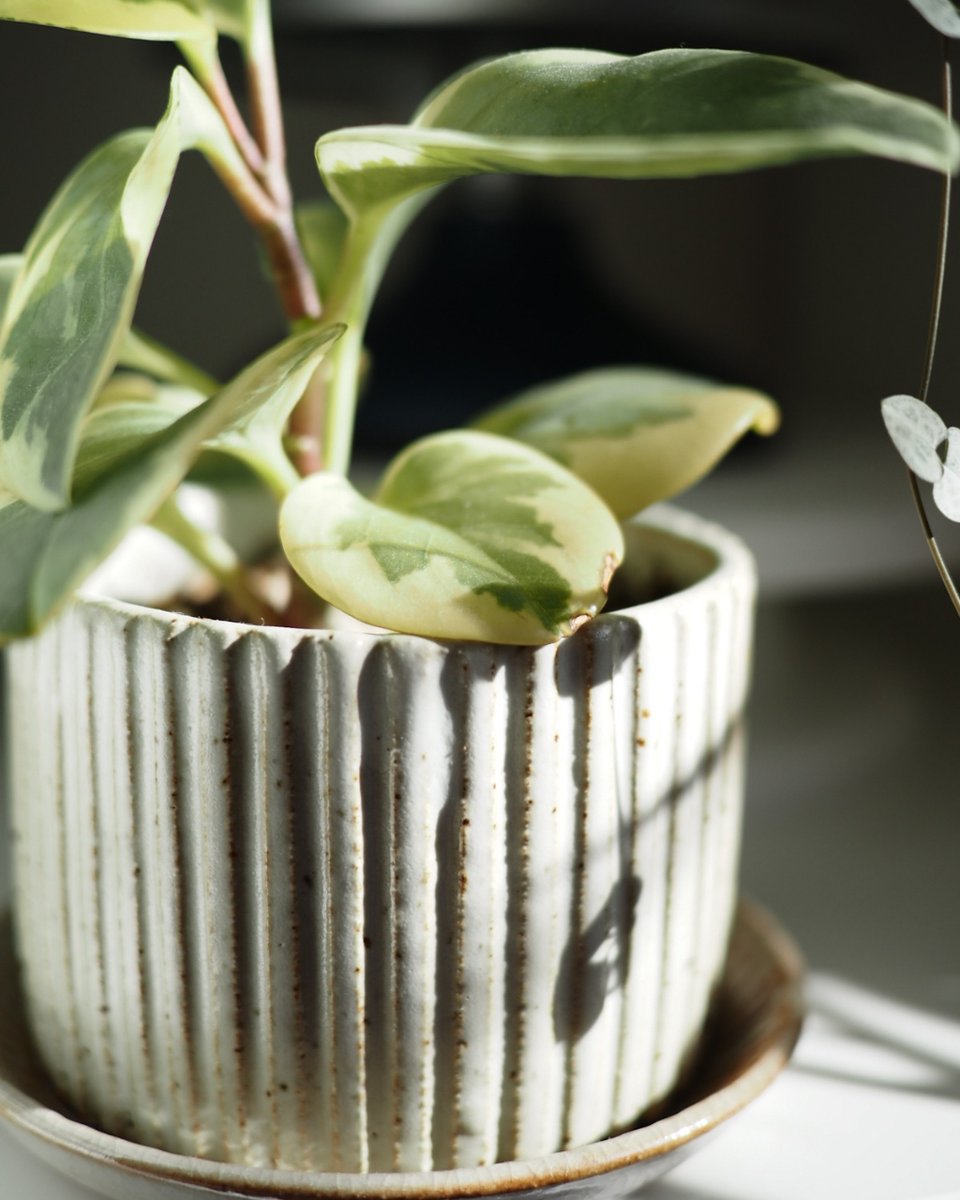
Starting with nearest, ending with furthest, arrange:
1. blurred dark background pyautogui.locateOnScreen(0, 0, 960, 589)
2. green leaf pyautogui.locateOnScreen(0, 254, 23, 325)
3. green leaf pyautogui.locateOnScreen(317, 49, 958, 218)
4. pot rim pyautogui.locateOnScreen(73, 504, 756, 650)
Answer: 1. green leaf pyautogui.locateOnScreen(317, 49, 958, 218)
2. pot rim pyautogui.locateOnScreen(73, 504, 756, 650)
3. green leaf pyautogui.locateOnScreen(0, 254, 23, 325)
4. blurred dark background pyautogui.locateOnScreen(0, 0, 960, 589)

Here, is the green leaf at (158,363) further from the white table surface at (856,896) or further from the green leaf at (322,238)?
the white table surface at (856,896)

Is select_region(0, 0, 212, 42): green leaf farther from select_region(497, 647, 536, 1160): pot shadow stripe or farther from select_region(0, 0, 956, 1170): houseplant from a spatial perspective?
select_region(497, 647, 536, 1160): pot shadow stripe

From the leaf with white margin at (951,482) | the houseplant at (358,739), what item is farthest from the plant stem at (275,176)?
the leaf with white margin at (951,482)

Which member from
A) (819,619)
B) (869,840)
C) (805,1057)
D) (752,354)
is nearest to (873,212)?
(752,354)

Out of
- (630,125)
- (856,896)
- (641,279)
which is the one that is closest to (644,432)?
(630,125)

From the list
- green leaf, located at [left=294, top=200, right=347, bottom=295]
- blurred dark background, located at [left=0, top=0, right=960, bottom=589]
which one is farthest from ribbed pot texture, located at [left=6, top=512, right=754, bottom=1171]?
blurred dark background, located at [left=0, top=0, right=960, bottom=589]

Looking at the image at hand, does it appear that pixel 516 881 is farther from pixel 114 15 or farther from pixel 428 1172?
pixel 114 15
